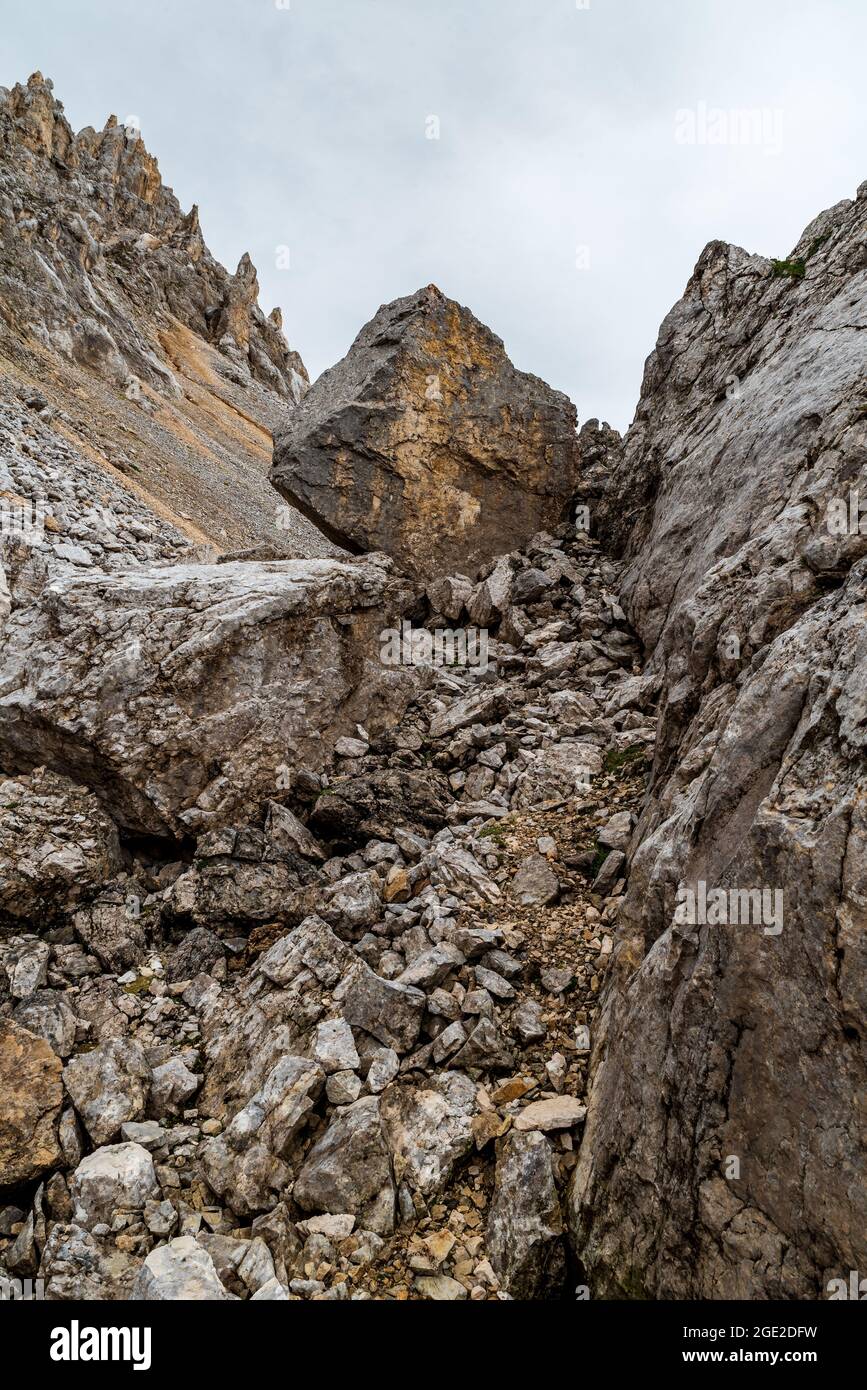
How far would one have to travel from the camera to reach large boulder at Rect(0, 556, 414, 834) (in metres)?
11.1

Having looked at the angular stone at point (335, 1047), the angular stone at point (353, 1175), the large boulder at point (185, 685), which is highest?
the large boulder at point (185, 685)

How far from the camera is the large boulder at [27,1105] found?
650 centimetres

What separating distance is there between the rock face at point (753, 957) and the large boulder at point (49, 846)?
7564 millimetres

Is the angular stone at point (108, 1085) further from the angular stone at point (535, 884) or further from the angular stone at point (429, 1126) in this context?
the angular stone at point (535, 884)

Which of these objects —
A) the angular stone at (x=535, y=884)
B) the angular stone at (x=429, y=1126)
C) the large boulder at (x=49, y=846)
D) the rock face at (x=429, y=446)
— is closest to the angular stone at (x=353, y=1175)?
the angular stone at (x=429, y=1126)

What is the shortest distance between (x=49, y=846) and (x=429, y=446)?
12.2m

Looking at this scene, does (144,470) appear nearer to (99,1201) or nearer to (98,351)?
(98,351)

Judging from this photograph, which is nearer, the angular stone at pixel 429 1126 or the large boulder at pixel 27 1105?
the angular stone at pixel 429 1126

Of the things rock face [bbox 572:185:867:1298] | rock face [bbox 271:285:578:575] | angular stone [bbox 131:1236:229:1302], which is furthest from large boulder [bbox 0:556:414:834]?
angular stone [bbox 131:1236:229:1302]

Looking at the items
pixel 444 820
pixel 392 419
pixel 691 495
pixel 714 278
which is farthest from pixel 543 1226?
pixel 714 278

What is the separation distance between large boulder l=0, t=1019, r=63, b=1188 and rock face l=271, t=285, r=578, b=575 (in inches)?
495

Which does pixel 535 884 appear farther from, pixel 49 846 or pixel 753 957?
pixel 49 846

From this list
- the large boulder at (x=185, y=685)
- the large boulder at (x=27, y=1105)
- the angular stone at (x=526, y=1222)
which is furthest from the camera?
the large boulder at (x=185, y=685)

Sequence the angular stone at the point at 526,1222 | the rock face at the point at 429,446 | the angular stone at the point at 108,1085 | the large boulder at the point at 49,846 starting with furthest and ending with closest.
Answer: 1. the rock face at the point at 429,446
2. the large boulder at the point at 49,846
3. the angular stone at the point at 108,1085
4. the angular stone at the point at 526,1222
